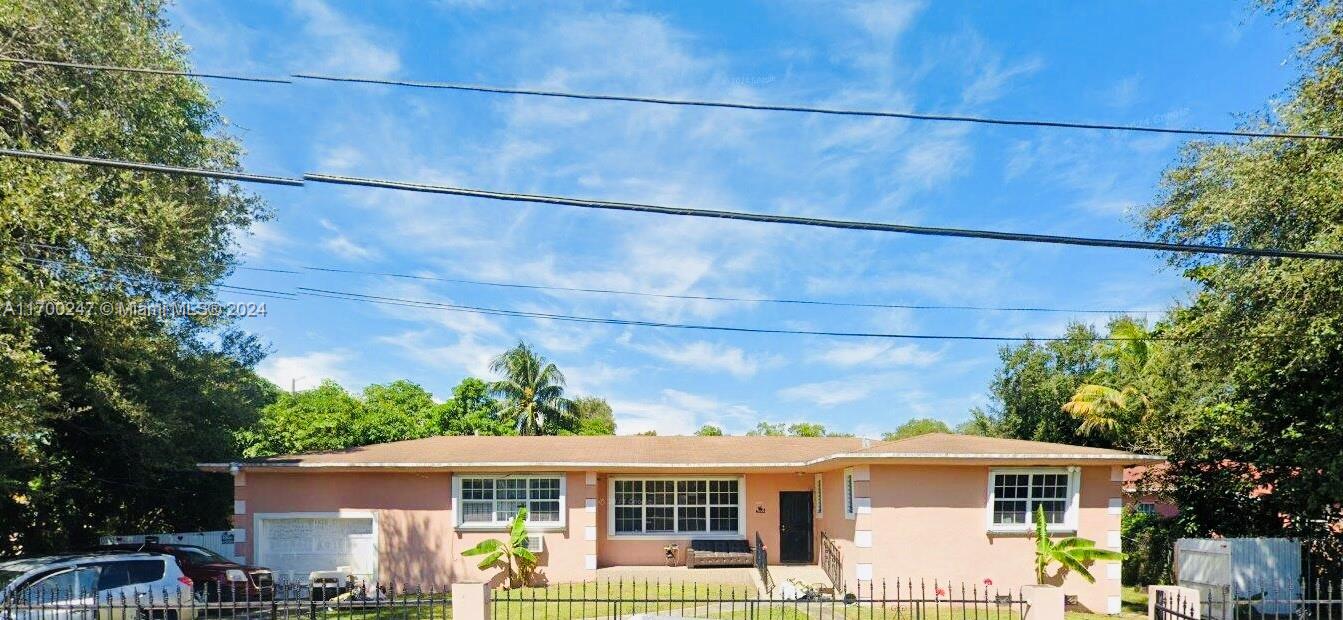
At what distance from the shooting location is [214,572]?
50.0 feet

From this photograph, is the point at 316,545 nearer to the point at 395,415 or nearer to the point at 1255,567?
the point at 395,415

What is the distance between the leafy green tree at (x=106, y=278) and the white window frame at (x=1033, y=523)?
1750cm

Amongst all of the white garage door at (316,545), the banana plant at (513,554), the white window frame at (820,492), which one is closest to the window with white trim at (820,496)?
the white window frame at (820,492)

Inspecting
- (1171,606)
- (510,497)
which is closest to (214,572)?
(510,497)

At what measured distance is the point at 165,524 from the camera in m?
22.0

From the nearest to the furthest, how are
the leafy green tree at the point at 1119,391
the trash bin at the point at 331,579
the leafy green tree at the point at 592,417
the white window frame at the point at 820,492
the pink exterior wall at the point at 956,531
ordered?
the pink exterior wall at the point at 956,531, the trash bin at the point at 331,579, the white window frame at the point at 820,492, the leafy green tree at the point at 1119,391, the leafy green tree at the point at 592,417

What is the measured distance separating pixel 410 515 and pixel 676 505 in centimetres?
645

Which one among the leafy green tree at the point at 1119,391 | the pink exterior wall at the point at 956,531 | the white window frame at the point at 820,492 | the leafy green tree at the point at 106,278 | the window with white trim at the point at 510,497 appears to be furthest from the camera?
the leafy green tree at the point at 1119,391

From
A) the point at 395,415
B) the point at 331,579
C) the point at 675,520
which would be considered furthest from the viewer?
the point at 395,415

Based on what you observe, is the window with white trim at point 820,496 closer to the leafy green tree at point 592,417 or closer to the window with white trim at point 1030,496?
the window with white trim at point 1030,496

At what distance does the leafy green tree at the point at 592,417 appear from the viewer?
43094mm

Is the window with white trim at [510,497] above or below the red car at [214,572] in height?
above

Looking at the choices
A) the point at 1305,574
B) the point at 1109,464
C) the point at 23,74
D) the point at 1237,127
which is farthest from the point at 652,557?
the point at 23,74

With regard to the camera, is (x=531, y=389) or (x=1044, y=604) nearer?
(x=1044, y=604)
